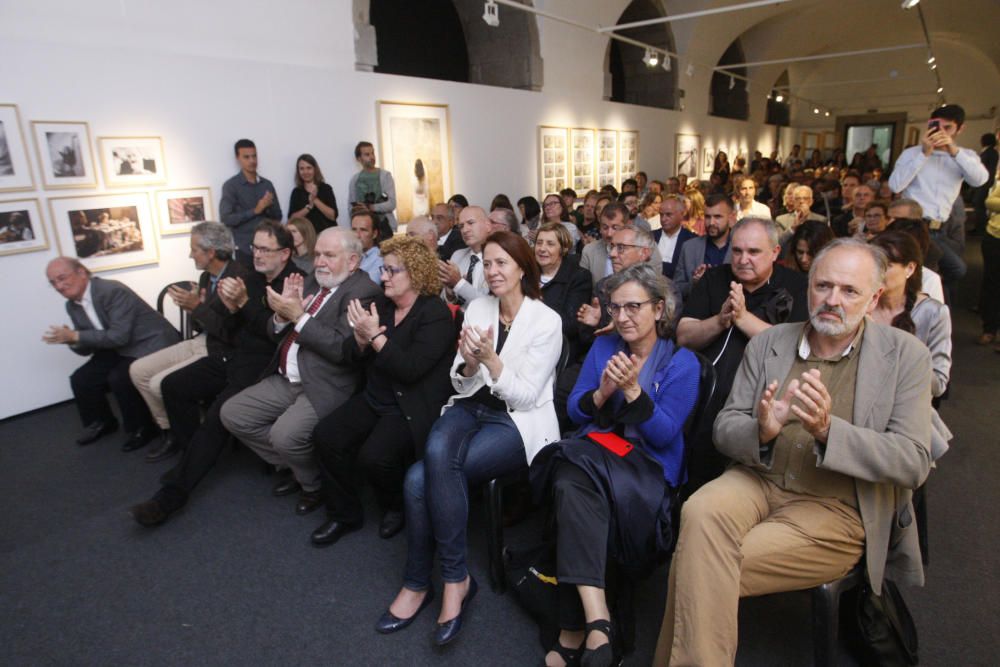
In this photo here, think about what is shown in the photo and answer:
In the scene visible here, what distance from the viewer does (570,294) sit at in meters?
3.49

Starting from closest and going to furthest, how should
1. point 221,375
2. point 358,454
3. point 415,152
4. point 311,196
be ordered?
1. point 358,454
2. point 221,375
3. point 311,196
4. point 415,152

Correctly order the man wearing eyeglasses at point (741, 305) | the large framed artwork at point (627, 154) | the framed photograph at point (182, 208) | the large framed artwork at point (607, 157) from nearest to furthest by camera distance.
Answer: the man wearing eyeglasses at point (741, 305)
the framed photograph at point (182, 208)
the large framed artwork at point (607, 157)
the large framed artwork at point (627, 154)

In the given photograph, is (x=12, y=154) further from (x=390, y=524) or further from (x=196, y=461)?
(x=390, y=524)

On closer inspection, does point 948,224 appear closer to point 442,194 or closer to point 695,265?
point 695,265

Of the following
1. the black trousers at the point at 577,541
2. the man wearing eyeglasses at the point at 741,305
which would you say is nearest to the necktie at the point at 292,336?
the black trousers at the point at 577,541

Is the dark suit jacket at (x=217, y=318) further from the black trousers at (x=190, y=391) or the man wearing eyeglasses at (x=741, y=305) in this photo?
the man wearing eyeglasses at (x=741, y=305)

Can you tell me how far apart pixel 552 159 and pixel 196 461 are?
25.3 ft

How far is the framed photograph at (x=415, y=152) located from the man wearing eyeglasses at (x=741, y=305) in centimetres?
505

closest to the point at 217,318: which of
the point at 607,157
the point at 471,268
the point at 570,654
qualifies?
the point at 471,268

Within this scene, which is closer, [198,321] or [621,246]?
[621,246]

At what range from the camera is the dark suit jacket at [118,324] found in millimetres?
3879

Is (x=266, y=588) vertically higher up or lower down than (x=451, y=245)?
lower down

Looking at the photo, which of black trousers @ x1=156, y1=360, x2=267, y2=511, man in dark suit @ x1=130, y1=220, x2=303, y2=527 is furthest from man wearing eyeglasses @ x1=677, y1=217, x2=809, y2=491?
black trousers @ x1=156, y1=360, x2=267, y2=511

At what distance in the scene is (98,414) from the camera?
13.9 ft
